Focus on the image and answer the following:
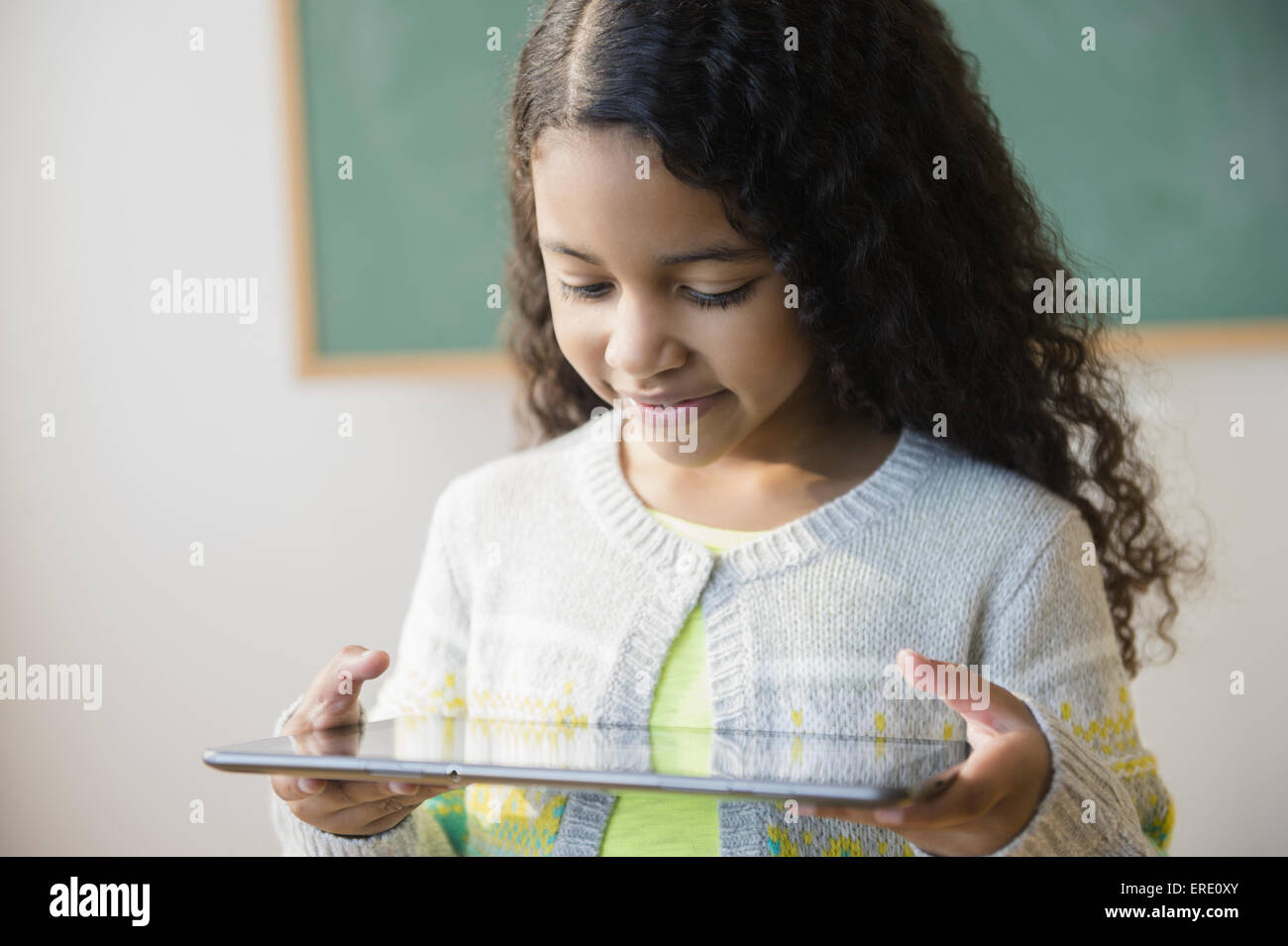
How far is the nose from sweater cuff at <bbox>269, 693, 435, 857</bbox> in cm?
25

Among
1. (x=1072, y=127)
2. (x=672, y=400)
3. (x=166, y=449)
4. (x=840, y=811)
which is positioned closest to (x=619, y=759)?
(x=840, y=811)

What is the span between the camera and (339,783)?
2.28 ft

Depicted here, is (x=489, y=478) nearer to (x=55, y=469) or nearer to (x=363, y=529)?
(x=363, y=529)

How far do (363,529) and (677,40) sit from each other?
0.79 meters

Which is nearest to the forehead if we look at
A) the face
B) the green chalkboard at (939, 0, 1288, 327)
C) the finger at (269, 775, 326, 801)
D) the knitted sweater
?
the face

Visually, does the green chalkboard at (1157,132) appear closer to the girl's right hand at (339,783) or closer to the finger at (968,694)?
the finger at (968,694)

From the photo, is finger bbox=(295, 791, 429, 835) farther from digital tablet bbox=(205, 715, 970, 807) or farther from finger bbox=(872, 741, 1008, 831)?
finger bbox=(872, 741, 1008, 831)

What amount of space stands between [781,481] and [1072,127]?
1.59 feet

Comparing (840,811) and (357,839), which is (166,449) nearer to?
(357,839)
